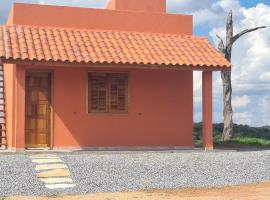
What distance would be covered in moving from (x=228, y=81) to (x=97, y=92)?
1015 centimetres

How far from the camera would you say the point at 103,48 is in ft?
55.0

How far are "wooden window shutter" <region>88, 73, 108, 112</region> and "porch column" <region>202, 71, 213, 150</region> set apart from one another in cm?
297

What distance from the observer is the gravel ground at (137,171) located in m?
11.2

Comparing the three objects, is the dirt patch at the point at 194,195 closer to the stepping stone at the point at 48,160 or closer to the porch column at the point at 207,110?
the stepping stone at the point at 48,160

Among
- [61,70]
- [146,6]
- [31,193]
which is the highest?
[146,6]

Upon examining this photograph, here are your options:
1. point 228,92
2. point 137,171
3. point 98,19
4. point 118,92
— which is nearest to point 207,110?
point 118,92

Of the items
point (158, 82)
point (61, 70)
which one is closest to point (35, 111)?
point (61, 70)

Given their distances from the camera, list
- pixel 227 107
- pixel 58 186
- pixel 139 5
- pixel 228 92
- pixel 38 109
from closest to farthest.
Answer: pixel 58 186, pixel 38 109, pixel 139 5, pixel 227 107, pixel 228 92

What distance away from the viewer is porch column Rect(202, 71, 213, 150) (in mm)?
17172

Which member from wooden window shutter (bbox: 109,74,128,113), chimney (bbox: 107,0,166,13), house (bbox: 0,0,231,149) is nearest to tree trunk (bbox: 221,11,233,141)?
chimney (bbox: 107,0,166,13)

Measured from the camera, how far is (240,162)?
14305mm

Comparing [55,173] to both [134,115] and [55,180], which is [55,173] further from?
[134,115]

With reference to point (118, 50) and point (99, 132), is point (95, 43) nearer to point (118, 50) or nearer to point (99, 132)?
point (118, 50)

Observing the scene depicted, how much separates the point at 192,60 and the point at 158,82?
1.44m
